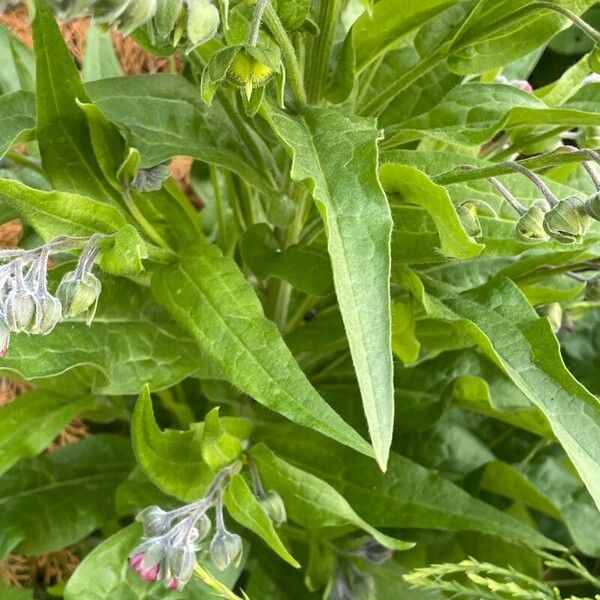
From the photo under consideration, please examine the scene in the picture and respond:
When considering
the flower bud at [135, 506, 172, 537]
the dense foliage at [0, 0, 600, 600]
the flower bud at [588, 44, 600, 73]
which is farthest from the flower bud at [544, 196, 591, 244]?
the flower bud at [135, 506, 172, 537]

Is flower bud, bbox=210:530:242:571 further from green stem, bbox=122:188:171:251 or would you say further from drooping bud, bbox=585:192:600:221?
drooping bud, bbox=585:192:600:221

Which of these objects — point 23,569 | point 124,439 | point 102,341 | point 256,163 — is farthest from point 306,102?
point 23,569

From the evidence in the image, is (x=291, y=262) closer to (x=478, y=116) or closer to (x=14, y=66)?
(x=478, y=116)

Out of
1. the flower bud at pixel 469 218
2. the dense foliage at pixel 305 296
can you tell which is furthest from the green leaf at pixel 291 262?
the flower bud at pixel 469 218

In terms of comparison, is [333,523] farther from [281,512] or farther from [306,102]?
[306,102]

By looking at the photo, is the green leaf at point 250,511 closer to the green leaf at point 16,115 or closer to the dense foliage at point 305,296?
the dense foliage at point 305,296

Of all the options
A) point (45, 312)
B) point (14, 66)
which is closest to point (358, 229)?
point (45, 312)
